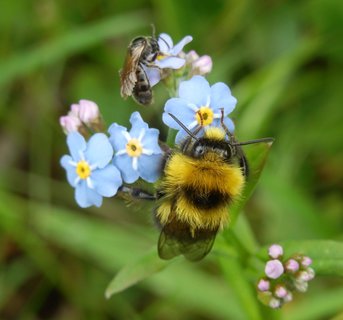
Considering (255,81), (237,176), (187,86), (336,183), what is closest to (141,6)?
(255,81)

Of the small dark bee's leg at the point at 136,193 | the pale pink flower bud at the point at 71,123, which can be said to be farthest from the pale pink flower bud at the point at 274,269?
the pale pink flower bud at the point at 71,123

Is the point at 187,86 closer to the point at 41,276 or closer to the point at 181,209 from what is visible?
the point at 181,209

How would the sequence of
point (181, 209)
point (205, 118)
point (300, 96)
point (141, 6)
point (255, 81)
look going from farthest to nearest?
point (141, 6) < point (300, 96) < point (255, 81) < point (205, 118) < point (181, 209)

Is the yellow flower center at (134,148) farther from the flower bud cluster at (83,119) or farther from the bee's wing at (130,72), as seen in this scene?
the flower bud cluster at (83,119)

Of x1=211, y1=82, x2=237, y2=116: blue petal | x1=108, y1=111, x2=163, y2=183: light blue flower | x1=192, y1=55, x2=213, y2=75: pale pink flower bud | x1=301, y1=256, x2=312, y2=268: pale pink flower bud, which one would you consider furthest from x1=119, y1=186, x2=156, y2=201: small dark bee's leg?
x1=301, y1=256, x2=312, y2=268: pale pink flower bud

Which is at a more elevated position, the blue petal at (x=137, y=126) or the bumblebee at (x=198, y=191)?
the blue petal at (x=137, y=126)

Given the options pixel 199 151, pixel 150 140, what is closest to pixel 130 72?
pixel 150 140
